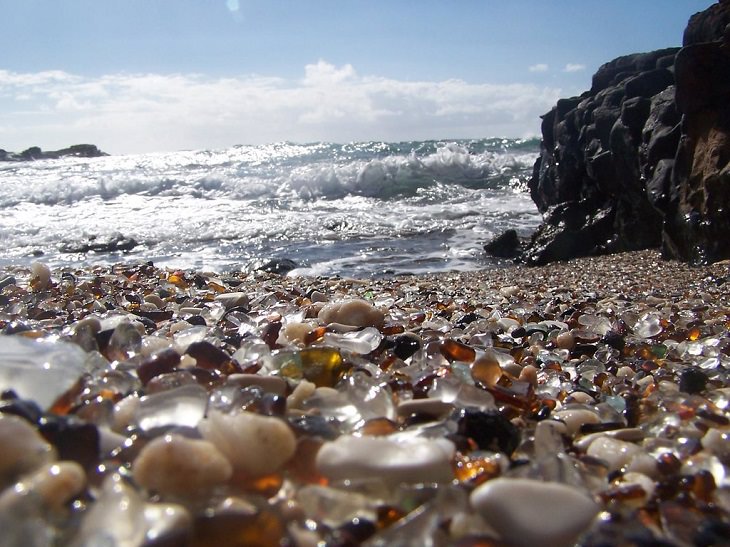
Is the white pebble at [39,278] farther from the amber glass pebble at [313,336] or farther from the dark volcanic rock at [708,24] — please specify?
the dark volcanic rock at [708,24]

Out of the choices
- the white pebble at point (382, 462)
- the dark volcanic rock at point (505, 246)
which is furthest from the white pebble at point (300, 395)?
the dark volcanic rock at point (505, 246)

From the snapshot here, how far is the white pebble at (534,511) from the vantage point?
72cm

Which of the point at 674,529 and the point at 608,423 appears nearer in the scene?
the point at 674,529

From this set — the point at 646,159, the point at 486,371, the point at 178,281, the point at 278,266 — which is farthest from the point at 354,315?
the point at 646,159

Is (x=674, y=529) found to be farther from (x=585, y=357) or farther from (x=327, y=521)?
(x=585, y=357)

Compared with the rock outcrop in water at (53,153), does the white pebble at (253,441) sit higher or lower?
lower

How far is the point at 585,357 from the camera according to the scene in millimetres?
1938

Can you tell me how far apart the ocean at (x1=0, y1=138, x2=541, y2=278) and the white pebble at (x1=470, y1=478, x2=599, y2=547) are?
6150 mm

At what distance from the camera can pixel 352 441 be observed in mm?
862

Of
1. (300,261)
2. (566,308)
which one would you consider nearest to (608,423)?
(566,308)

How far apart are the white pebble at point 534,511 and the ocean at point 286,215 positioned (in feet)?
20.2

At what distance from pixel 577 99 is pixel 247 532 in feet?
36.0

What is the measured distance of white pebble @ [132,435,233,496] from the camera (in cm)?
77

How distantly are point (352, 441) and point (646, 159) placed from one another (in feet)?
21.6
